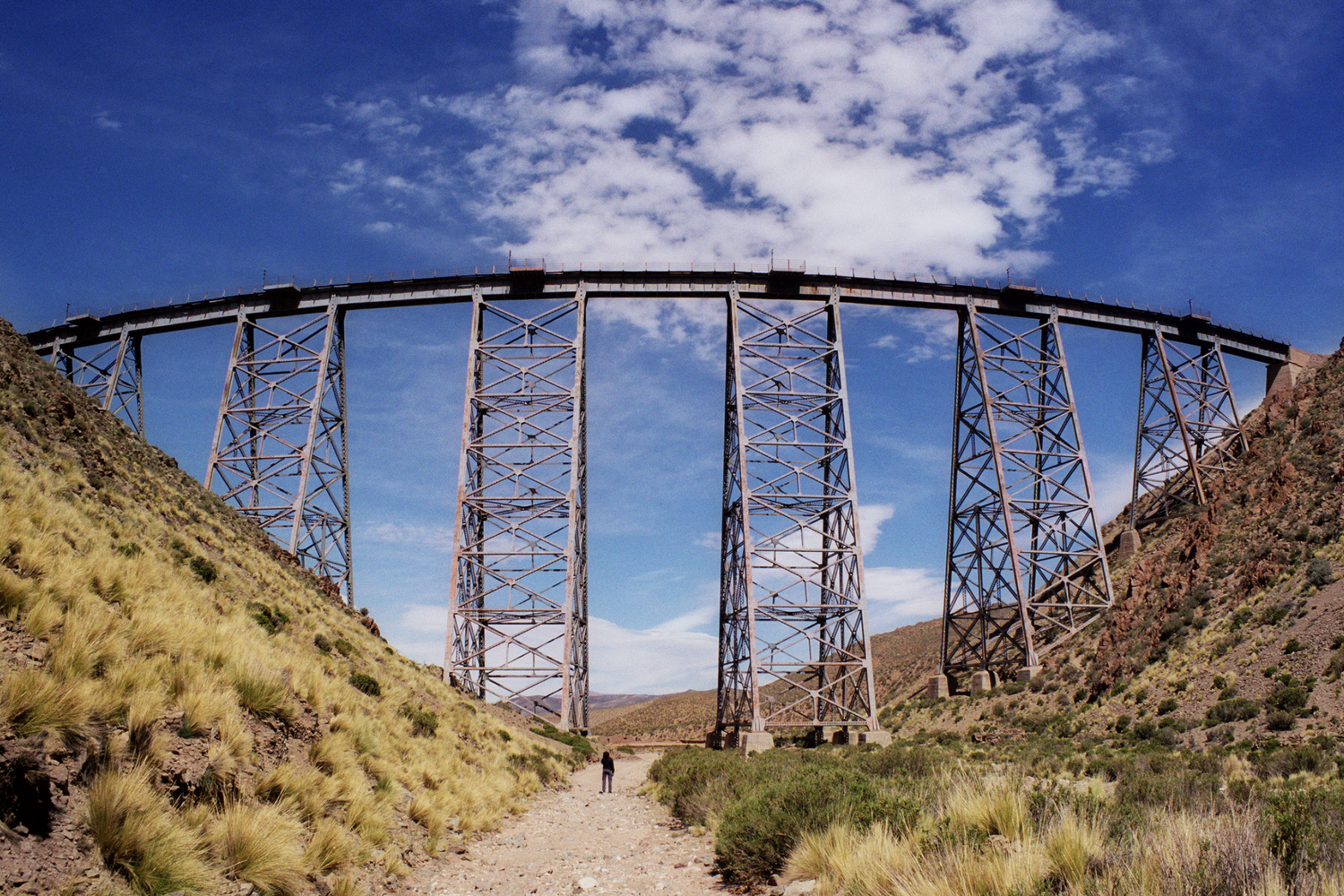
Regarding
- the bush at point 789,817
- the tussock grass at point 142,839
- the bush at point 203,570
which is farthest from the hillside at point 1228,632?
the bush at point 203,570

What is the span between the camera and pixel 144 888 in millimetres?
3861

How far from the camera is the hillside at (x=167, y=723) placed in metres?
3.89

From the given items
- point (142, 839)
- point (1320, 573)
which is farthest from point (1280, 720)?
point (142, 839)

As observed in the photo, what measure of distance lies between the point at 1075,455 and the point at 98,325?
120 ft

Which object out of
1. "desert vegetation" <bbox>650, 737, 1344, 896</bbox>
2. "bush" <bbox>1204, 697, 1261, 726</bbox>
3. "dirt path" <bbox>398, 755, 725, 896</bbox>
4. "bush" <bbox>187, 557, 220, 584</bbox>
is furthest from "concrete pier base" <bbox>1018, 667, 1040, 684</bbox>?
"bush" <bbox>187, 557, 220, 584</bbox>

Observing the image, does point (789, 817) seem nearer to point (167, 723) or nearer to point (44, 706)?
point (167, 723)

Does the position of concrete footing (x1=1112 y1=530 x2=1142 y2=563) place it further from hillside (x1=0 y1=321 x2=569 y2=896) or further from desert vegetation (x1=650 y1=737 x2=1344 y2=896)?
hillside (x1=0 y1=321 x2=569 y2=896)

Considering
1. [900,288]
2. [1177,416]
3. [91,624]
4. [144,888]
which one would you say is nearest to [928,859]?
[144,888]

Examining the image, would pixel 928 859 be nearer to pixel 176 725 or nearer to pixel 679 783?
pixel 176 725

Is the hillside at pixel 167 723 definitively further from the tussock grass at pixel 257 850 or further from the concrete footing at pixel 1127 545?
the concrete footing at pixel 1127 545

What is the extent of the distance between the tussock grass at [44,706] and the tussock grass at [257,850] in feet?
3.35

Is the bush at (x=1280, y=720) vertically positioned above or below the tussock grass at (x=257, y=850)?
below

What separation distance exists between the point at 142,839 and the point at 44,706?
0.86 meters

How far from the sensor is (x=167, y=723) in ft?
16.4
